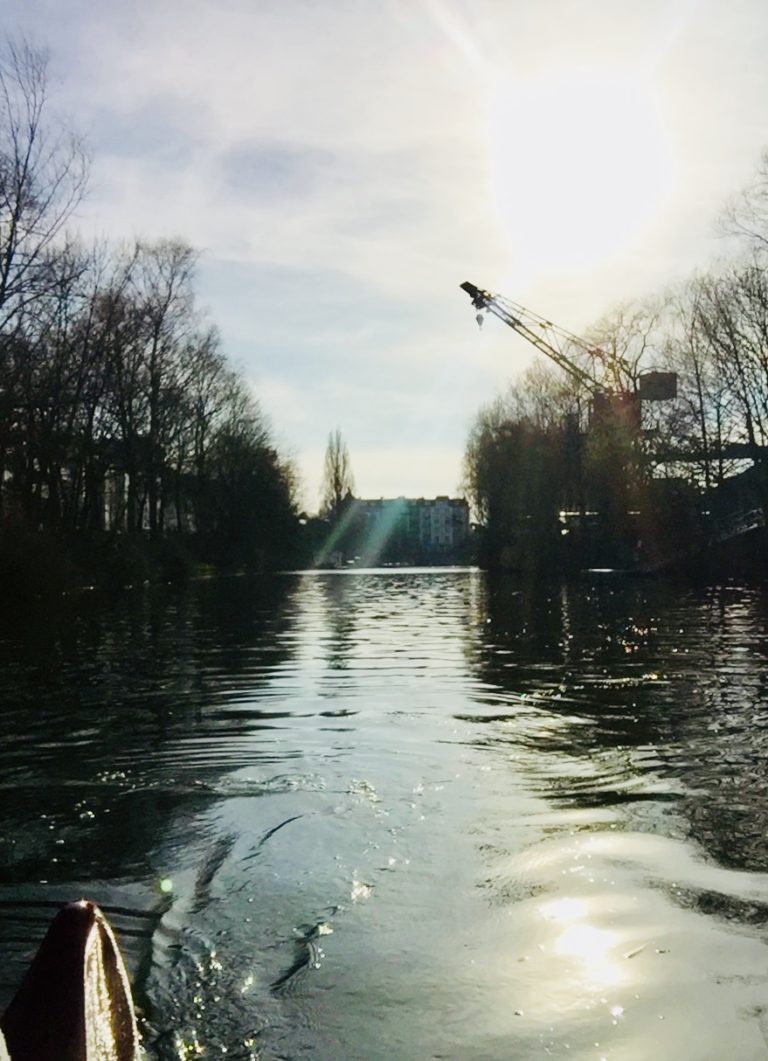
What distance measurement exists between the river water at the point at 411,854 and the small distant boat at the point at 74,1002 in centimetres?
64

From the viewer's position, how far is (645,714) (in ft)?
33.3

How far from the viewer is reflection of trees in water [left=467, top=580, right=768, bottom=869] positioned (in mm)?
6824

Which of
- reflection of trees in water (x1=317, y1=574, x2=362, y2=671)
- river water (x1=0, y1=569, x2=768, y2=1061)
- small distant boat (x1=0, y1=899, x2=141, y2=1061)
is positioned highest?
small distant boat (x1=0, y1=899, x2=141, y2=1061)

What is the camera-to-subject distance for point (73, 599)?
33.7 m

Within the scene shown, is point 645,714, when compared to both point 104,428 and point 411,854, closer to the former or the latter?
point 411,854

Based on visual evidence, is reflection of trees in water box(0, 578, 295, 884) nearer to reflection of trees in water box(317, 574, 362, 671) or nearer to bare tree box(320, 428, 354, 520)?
reflection of trees in water box(317, 574, 362, 671)

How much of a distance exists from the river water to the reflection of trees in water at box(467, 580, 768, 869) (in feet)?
0.14

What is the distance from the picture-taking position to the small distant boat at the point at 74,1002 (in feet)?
8.81

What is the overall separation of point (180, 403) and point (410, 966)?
1955 inches

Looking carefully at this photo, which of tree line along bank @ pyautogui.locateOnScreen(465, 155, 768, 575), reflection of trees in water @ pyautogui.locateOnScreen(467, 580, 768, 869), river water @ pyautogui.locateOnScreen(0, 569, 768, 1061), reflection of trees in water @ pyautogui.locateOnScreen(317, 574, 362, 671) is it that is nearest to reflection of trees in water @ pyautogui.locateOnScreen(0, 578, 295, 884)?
river water @ pyautogui.locateOnScreen(0, 569, 768, 1061)

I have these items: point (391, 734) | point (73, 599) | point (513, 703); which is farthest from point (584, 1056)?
point (73, 599)

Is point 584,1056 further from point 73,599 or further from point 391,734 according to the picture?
point 73,599

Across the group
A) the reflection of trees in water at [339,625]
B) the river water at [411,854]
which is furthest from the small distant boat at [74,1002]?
the reflection of trees in water at [339,625]

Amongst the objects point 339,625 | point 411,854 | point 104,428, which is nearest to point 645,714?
point 411,854
